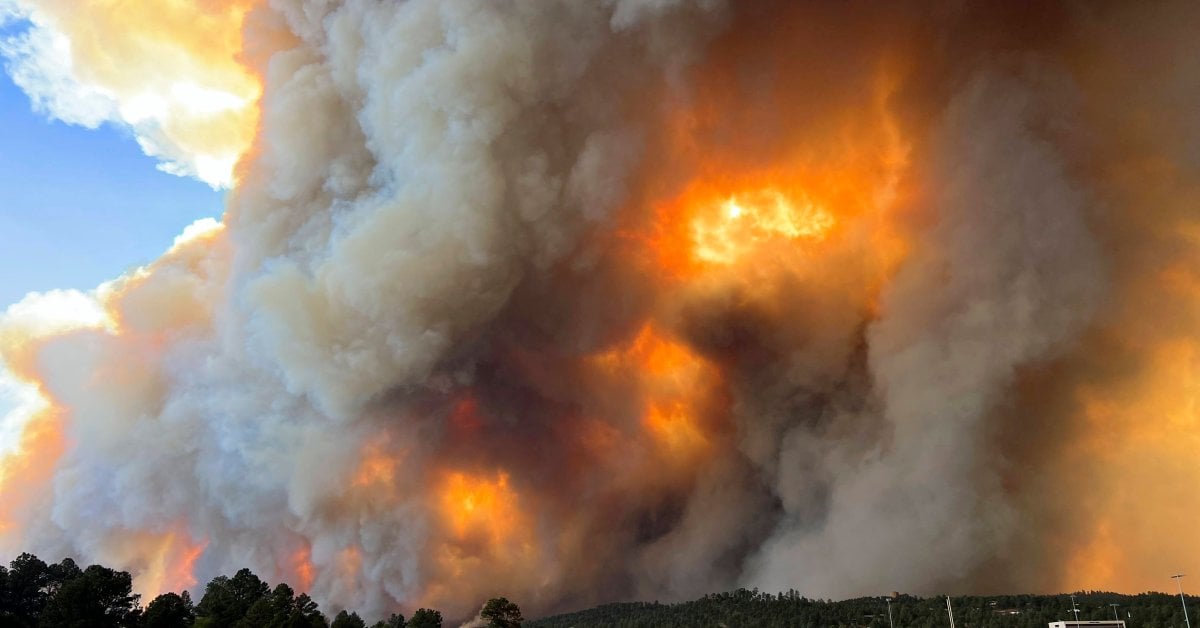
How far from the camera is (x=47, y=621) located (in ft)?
147

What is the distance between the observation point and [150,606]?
50.4 m

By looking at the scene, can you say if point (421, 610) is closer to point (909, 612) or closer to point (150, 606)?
point (150, 606)

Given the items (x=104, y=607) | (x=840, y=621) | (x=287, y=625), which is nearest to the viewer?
(x=287, y=625)

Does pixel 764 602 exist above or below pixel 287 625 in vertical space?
above

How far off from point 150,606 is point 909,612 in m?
49.8

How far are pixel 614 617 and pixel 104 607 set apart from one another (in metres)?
36.1

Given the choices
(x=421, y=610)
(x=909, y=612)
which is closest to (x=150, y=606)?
(x=421, y=610)

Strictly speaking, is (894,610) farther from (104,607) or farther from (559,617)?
(104,607)

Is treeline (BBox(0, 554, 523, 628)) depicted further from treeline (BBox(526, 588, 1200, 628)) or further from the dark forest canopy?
treeline (BBox(526, 588, 1200, 628))

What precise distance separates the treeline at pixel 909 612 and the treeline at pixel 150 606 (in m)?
14.6

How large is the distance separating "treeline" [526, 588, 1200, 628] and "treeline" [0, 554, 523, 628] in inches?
573

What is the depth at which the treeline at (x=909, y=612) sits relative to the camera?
53.3 metres

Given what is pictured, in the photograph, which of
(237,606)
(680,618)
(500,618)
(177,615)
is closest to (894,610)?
(680,618)

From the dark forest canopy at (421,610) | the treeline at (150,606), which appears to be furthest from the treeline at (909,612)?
the treeline at (150,606)
